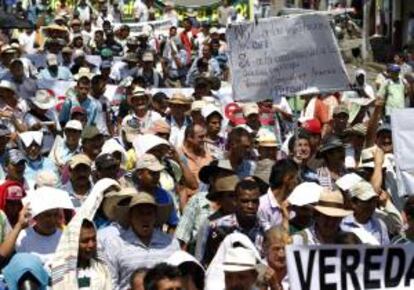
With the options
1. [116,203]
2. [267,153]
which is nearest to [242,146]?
[267,153]

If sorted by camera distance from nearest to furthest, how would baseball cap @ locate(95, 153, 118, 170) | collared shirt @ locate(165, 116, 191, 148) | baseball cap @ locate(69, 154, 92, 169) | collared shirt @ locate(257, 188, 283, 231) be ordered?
collared shirt @ locate(257, 188, 283, 231) < baseball cap @ locate(95, 153, 118, 170) < baseball cap @ locate(69, 154, 92, 169) < collared shirt @ locate(165, 116, 191, 148)

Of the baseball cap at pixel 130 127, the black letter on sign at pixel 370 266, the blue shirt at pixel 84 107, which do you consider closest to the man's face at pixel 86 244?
the black letter on sign at pixel 370 266

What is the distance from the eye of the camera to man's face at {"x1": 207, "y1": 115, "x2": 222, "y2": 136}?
11.5 metres

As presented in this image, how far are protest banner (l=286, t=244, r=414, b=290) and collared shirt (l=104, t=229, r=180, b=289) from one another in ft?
3.47

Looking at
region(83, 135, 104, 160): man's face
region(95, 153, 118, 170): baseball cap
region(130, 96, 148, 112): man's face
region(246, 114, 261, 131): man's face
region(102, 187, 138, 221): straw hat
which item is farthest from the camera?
region(130, 96, 148, 112): man's face

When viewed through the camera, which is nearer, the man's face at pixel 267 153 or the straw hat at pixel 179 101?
the man's face at pixel 267 153

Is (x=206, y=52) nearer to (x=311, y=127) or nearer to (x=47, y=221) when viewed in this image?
(x=311, y=127)

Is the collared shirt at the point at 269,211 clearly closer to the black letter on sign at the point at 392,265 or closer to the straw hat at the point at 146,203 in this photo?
the straw hat at the point at 146,203

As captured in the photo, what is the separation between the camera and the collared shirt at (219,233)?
8.05 m

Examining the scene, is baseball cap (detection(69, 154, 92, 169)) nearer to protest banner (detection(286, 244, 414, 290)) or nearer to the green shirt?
protest banner (detection(286, 244, 414, 290))

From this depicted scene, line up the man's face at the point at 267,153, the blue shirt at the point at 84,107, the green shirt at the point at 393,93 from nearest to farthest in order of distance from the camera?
1. the man's face at the point at 267,153
2. the blue shirt at the point at 84,107
3. the green shirt at the point at 393,93

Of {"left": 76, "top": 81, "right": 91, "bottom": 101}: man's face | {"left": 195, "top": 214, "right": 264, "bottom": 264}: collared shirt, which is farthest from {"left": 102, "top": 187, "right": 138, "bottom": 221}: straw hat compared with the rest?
{"left": 76, "top": 81, "right": 91, "bottom": 101}: man's face

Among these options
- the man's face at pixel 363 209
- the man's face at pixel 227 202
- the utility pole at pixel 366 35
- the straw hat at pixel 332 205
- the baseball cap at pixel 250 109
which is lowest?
the utility pole at pixel 366 35

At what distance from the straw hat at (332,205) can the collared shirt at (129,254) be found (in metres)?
0.91
